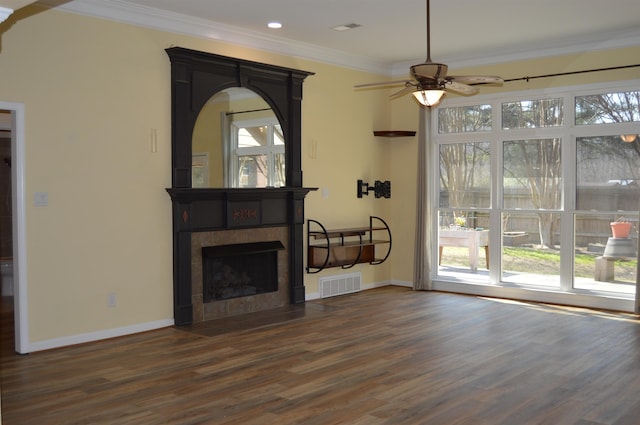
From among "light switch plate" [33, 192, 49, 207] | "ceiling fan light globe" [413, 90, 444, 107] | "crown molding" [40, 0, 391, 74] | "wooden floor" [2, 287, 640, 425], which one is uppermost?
"crown molding" [40, 0, 391, 74]

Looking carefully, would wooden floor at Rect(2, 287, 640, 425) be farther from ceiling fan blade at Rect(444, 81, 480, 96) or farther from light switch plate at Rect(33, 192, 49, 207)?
ceiling fan blade at Rect(444, 81, 480, 96)

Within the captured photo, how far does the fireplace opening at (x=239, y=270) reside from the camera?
647 centimetres

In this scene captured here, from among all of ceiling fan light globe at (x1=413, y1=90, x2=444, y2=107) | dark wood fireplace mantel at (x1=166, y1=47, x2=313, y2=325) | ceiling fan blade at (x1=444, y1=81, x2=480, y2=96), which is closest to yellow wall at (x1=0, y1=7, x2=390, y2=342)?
dark wood fireplace mantel at (x1=166, y1=47, x2=313, y2=325)

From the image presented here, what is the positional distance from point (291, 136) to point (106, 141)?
2.29m

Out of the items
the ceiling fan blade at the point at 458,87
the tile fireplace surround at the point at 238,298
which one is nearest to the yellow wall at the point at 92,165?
the tile fireplace surround at the point at 238,298

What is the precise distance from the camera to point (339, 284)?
7988 mm

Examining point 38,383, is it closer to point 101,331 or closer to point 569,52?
point 101,331

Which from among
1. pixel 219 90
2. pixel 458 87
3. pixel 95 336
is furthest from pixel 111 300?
pixel 458 87

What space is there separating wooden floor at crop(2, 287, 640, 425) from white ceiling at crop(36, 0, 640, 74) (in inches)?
118

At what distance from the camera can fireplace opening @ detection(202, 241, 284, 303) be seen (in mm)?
6469

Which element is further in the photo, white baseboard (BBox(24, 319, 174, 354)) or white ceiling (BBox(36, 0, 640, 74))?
white ceiling (BBox(36, 0, 640, 74))

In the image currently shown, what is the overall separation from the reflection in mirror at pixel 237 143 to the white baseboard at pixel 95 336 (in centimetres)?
142

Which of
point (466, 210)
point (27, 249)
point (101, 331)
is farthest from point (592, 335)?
point (27, 249)

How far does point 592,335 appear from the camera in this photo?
5.78 m
